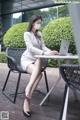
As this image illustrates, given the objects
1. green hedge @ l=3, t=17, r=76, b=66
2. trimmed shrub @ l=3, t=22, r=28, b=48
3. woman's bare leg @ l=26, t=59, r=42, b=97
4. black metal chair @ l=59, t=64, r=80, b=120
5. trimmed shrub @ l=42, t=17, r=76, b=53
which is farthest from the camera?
trimmed shrub @ l=3, t=22, r=28, b=48

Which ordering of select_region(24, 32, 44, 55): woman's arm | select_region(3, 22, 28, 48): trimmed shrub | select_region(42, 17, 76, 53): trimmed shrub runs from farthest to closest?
1. select_region(3, 22, 28, 48): trimmed shrub
2. select_region(42, 17, 76, 53): trimmed shrub
3. select_region(24, 32, 44, 55): woman's arm

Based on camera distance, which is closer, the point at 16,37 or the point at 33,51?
the point at 33,51

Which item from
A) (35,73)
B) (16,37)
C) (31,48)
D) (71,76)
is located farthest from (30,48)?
(16,37)

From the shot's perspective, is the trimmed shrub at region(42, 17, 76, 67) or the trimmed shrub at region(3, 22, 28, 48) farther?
the trimmed shrub at region(3, 22, 28, 48)

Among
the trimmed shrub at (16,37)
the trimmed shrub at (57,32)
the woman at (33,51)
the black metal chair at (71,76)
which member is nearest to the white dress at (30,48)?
the woman at (33,51)

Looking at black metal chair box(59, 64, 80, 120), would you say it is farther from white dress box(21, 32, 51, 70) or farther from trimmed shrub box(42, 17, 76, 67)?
trimmed shrub box(42, 17, 76, 67)

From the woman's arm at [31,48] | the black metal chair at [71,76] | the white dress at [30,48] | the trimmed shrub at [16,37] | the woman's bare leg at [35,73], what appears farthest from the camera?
the trimmed shrub at [16,37]

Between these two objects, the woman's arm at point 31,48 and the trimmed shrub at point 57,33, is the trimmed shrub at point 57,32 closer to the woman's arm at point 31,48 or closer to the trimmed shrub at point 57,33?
the trimmed shrub at point 57,33

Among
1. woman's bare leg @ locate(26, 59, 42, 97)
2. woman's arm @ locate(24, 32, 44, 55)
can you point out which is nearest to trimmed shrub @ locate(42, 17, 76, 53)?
woman's arm @ locate(24, 32, 44, 55)

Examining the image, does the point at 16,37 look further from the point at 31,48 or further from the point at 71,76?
the point at 71,76

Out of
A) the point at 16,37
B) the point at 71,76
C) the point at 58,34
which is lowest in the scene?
the point at 16,37

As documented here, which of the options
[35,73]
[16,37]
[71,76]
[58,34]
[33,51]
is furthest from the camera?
[16,37]

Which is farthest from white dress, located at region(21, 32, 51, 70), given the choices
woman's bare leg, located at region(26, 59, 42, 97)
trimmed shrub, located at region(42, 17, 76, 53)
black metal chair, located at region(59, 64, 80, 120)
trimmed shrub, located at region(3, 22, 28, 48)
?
trimmed shrub, located at region(3, 22, 28, 48)

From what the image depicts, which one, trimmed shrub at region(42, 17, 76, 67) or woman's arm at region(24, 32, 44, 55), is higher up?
woman's arm at region(24, 32, 44, 55)
